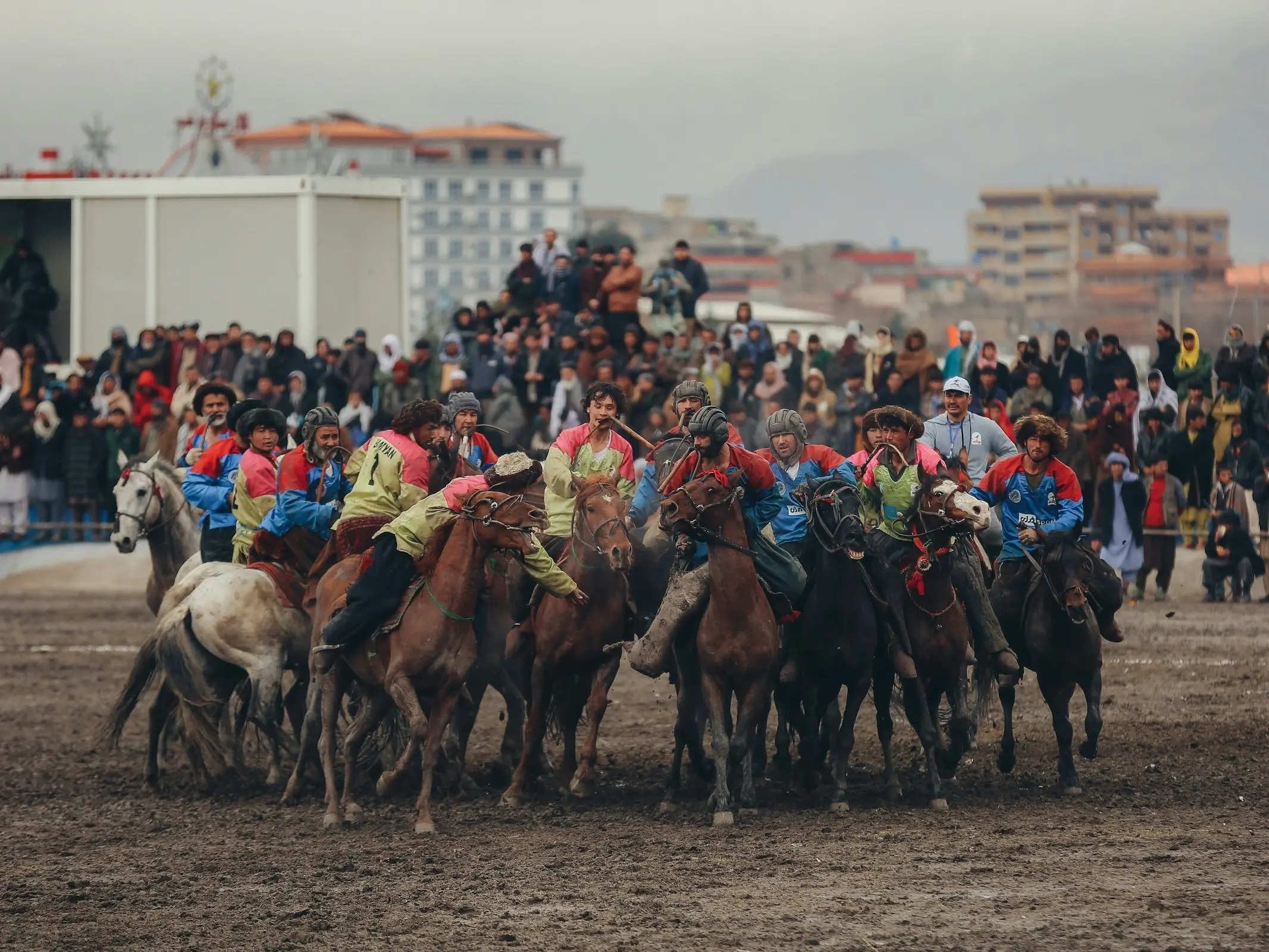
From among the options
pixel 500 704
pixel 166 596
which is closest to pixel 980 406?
pixel 500 704

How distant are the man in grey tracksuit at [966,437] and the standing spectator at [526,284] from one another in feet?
37.2

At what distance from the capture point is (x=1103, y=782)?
11.9 meters

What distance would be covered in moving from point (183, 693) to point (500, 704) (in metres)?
4.57

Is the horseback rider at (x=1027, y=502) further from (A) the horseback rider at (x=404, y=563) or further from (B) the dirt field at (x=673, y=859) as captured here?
(A) the horseback rider at (x=404, y=563)

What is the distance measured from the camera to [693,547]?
10758 mm

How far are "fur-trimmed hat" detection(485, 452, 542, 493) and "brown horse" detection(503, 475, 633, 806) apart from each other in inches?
22.4

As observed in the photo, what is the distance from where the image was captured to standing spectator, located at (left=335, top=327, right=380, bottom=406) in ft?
76.0

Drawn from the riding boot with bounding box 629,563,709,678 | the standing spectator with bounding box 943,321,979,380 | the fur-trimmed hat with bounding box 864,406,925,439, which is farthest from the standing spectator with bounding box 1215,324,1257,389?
the riding boot with bounding box 629,563,709,678

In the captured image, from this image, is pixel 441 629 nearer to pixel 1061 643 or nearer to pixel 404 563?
pixel 404 563

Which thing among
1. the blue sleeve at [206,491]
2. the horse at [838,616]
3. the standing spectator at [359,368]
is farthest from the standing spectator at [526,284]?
the horse at [838,616]

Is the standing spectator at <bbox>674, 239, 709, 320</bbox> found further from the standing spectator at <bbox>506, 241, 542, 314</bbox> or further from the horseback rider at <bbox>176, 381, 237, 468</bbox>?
the horseback rider at <bbox>176, 381, 237, 468</bbox>

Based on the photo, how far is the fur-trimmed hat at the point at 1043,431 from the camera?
38.6ft

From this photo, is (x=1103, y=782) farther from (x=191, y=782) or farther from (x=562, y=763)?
(x=191, y=782)

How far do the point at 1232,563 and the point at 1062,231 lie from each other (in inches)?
4596
